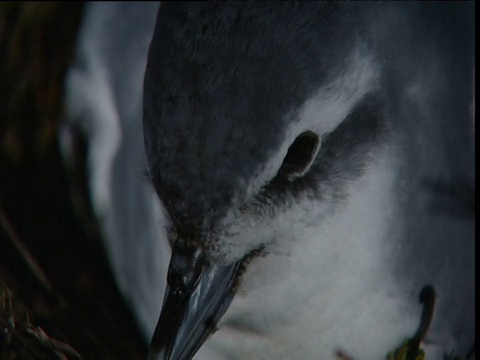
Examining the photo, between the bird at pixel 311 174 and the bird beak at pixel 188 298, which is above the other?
the bird at pixel 311 174

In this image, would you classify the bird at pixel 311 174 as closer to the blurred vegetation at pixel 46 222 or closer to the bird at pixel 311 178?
the bird at pixel 311 178

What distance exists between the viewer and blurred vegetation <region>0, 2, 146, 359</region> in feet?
2.71

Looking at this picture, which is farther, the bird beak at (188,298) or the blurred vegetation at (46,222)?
the blurred vegetation at (46,222)

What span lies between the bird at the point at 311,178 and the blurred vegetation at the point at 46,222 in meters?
0.08

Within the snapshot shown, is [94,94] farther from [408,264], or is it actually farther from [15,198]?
[408,264]

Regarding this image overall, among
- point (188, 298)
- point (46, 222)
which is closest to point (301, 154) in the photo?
point (188, 298)

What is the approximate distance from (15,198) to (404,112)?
438 mm

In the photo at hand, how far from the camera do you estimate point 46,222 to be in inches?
37.0

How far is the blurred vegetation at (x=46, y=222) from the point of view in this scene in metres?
0.83

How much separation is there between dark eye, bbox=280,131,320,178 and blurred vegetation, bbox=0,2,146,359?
29 centimetres

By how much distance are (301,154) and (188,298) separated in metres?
0.14

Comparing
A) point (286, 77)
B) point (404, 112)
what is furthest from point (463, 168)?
point (286, 77)

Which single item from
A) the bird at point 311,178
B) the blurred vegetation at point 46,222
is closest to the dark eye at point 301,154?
the bird at point 311,178

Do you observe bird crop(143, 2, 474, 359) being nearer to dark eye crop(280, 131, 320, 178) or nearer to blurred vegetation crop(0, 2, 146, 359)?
dark eye crop(280, 131, 320, 178)
